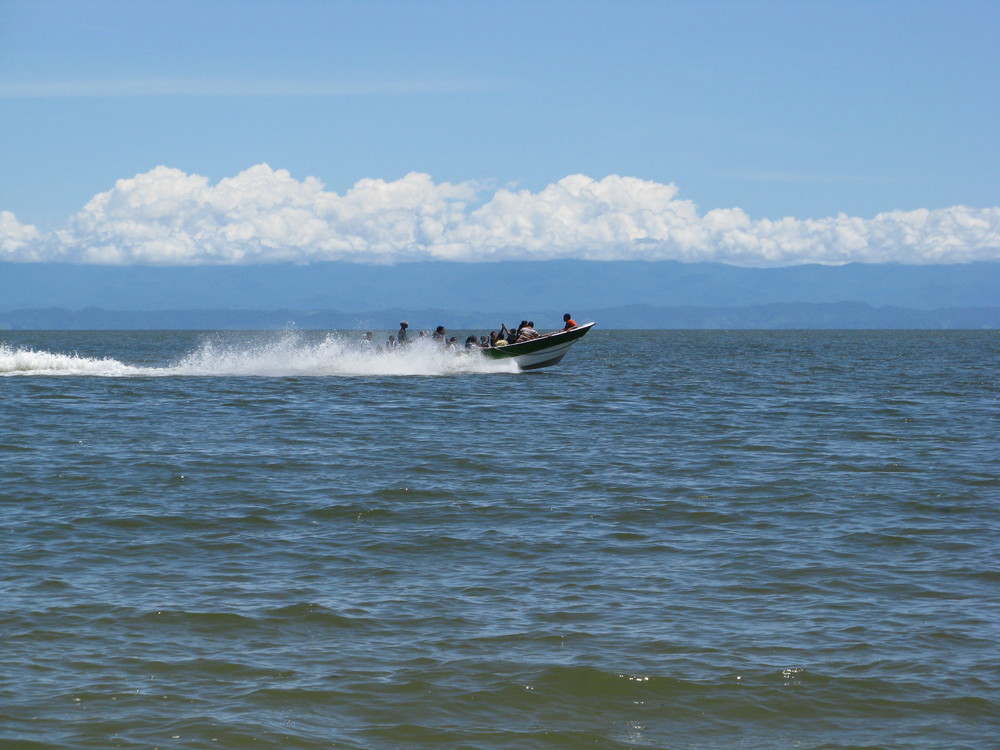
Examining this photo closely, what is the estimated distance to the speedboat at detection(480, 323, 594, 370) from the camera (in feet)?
140

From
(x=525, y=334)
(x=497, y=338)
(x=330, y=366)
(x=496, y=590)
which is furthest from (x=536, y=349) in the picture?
(x=496, y=590)

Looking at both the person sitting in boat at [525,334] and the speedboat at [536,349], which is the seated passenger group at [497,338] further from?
the speedboat at [536,349]

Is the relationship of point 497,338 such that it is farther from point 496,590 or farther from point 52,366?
point 496,590

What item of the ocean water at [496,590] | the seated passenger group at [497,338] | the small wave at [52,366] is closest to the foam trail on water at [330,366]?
the small wave at [52,366]

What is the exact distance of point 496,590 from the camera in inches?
430

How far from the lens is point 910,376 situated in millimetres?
49375

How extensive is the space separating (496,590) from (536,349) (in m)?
32.3

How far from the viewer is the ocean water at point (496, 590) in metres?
7.89

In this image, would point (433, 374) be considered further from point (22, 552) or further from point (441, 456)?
point (22, 552)

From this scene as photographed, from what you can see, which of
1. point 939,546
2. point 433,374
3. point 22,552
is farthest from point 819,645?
point 433,374

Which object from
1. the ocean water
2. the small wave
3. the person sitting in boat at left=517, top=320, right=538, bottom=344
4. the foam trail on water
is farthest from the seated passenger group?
the ocean water

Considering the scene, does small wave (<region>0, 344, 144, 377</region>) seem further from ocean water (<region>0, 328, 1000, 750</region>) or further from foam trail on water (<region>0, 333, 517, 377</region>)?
ocean water (<region>0, 328, 1000, 750</region>)

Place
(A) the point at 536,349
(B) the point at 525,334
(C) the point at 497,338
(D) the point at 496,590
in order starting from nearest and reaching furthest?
(D) the point at 496,590 → (A) the point at 536,349 → (B) the point at 525,334 → (C) the point at 497,338

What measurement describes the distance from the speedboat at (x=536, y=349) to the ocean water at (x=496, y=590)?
1881cm
